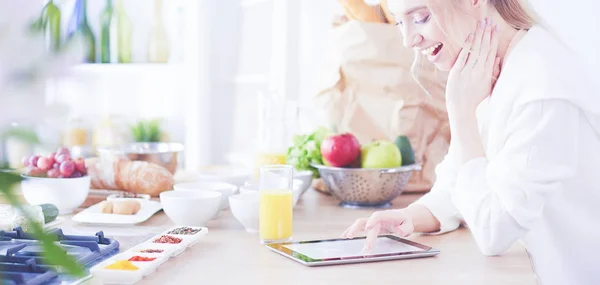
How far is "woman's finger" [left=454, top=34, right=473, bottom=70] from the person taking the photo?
1.33m

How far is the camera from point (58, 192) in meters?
1.50

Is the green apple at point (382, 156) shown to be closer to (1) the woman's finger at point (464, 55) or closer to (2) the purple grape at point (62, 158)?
(1) the woman's finger at point (464, 55)

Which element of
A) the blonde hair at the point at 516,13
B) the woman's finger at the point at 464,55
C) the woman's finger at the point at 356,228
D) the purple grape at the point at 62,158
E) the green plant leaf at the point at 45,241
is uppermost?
the blonde hair at the point at 516,13

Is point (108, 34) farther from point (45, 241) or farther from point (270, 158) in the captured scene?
point (45, 241)

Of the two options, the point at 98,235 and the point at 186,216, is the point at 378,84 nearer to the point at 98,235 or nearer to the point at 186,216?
the point at 186,216

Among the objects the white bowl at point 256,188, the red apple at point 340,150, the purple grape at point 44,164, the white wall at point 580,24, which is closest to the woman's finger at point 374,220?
the white bowl at point 256,188

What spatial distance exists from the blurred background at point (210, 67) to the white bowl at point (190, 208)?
624 mm

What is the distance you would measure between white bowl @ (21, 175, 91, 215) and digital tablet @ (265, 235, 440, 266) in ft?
1.73

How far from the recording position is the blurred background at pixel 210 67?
211 centimetres

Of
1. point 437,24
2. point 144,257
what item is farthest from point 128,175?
point 437,24

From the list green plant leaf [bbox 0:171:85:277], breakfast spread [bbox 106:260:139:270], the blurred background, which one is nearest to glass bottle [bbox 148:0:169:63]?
the blurred background

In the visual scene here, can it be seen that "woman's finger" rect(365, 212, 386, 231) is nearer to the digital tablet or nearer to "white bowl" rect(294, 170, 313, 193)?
the digital tablet

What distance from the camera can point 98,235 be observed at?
3.69ft

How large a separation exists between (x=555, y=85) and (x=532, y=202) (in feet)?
0.64
